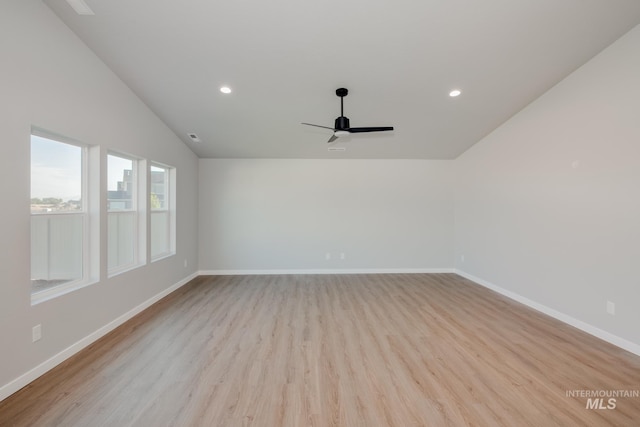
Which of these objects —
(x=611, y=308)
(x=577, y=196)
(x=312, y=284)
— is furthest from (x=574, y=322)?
(x=312, y=284)

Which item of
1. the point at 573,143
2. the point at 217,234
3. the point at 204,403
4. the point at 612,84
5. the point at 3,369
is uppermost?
the point at 612,84

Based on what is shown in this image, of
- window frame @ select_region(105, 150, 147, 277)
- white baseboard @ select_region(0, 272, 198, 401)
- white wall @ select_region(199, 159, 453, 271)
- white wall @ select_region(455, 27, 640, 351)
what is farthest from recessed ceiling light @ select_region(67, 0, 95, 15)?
white wall @ select_region(455, 27, 640, 351)

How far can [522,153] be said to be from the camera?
13.6ft

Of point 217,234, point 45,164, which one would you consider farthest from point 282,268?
point 45,164

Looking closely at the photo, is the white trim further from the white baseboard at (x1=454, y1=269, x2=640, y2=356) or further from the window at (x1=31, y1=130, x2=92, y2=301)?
the window at (x1=31, y1=130, x2=92, y2=301)

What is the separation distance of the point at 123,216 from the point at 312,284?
128 inches

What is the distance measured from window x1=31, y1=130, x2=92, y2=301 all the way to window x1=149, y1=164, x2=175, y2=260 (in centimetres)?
121

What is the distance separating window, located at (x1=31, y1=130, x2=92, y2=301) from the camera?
2.44 m

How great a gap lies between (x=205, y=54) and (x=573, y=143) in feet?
15.1

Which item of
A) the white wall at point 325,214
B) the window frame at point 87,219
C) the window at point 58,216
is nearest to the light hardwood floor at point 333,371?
the window frame at point 87,219

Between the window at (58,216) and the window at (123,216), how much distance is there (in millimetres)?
360

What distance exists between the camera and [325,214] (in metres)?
5.98

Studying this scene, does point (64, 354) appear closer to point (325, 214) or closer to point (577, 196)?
point (325, 214)

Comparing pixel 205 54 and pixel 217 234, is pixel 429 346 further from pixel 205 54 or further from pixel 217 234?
pixel 217 234
